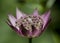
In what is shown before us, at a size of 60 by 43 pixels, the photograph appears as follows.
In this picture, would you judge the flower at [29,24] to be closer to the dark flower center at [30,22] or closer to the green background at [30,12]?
the dark flower center at [30,22]

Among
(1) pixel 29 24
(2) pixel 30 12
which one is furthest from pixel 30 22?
(2) pixel 30 12

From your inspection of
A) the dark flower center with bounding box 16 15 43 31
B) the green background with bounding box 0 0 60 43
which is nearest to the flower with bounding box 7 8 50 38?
the dark flower center with bounding box 16 15 43 31

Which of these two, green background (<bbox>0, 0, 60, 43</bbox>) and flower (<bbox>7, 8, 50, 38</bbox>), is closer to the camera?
flower (<bbox>7, 8, 50, 38</bbox>)

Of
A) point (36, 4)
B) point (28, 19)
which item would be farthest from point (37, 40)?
point (28, 19)

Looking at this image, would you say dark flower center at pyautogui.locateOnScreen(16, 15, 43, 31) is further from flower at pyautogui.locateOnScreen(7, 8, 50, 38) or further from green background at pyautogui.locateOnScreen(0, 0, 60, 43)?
green background at pyautogui.locateOnScreen(0, 0, 60, 43)

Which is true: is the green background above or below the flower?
below

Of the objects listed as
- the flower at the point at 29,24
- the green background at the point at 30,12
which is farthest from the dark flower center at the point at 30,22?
the green background at the point at 30,12

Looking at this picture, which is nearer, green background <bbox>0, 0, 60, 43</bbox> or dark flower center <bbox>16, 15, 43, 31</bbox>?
dark flower center <bbox>16, 15, 43, 31</bbox>
